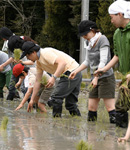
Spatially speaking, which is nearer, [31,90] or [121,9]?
[121,9]

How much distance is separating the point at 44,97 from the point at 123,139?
11.7 feet

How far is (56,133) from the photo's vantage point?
20.8 ft

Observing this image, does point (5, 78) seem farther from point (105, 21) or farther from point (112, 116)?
point (105, 21)

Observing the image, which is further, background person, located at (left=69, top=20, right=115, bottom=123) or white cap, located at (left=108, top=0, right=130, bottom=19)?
background person, located at (left=69, top=20, right=115, bottom=123)

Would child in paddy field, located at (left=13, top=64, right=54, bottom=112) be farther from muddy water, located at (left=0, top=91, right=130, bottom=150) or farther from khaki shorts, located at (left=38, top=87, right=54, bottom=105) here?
muddy water, located at (left=0, top=91, right=130, bottom=150)

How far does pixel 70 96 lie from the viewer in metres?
8.34

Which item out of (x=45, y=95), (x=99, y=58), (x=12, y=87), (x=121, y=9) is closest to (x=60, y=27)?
(x=12, y=87)

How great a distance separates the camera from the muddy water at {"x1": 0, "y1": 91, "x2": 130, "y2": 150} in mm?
5379

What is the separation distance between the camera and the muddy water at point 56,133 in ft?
17.6

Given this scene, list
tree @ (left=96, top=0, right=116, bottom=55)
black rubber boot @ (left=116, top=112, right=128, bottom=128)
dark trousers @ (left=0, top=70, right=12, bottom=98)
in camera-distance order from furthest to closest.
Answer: tree @ (left=96, top=0, right=116, bottom=55) → dark trousers @ (left=0, top=70, right=12, bottom=98) → black rubber boot @ (left=116, top=112, right=128, bottom=128)

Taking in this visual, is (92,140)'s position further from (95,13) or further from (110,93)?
(95,13)

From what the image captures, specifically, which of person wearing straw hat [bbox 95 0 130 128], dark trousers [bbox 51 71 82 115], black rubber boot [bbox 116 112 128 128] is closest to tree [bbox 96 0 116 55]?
dark trousers [bbox 51 71 82 115]

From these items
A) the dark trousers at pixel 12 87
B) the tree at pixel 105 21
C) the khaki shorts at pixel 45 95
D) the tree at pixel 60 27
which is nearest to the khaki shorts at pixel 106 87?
the khaki shorts at pixel 45 95

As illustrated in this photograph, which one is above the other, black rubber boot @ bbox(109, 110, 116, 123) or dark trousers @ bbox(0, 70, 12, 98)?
dark trousers @ bbox(0, 70, 12, 98)
